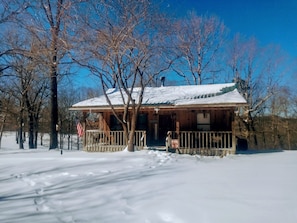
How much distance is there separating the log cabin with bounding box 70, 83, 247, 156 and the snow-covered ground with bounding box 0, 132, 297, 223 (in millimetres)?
5315

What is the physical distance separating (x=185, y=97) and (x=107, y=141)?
18.4 ft

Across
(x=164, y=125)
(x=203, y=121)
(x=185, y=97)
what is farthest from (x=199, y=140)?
(x=164, y=125)

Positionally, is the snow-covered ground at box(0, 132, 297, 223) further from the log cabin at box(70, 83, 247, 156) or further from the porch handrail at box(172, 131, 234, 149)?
the log cabin at box(70, 83, 247, 156)

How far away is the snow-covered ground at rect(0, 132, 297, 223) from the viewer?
4734 millimetres

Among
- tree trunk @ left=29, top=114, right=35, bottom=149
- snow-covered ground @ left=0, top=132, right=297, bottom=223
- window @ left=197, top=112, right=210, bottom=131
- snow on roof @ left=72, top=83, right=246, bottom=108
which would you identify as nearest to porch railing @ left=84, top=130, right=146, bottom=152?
snow on roof @ left=72, top=83, right=246, bottom=108

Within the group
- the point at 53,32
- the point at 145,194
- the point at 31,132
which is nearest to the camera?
the point at 145,194

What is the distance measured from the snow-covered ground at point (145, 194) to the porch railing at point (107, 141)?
19.5 feet

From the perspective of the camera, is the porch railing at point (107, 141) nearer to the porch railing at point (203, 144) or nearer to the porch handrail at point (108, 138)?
the porch handrail at point (108, 138)

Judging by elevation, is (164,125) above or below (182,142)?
above

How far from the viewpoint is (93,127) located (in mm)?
28219

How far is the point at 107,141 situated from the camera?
17641 mm

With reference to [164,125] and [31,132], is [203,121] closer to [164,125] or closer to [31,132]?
[164,125]

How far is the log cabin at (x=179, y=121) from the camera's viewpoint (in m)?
14.6

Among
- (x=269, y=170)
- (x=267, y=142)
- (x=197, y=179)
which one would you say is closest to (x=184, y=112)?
(x=269, y=170)
